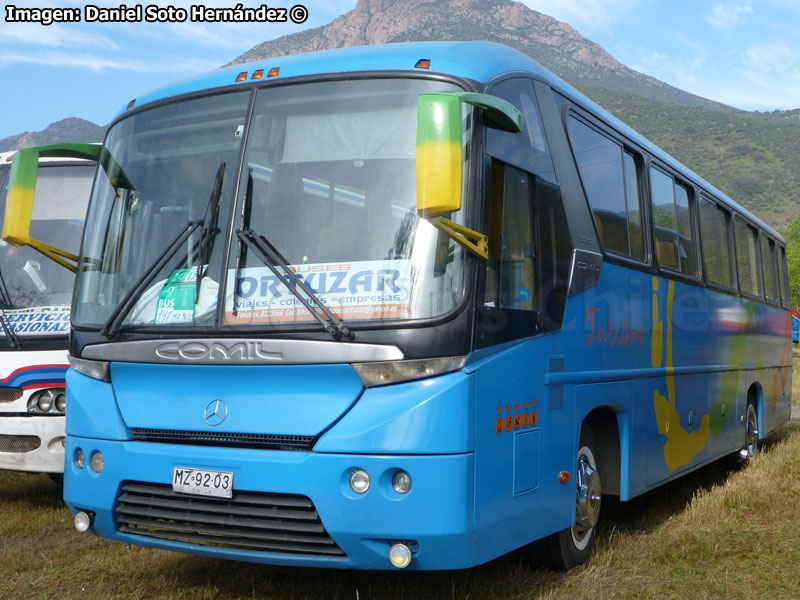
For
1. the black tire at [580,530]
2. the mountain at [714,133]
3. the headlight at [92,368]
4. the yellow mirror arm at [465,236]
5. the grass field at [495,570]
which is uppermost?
the mountain at [714,133]

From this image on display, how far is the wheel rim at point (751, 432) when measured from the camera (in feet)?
35.6

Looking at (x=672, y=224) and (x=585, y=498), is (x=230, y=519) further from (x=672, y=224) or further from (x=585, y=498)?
(x=672, y=224)

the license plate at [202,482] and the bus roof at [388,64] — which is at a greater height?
the bus roof at [388,64]

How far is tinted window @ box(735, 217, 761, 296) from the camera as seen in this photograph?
35.6ft

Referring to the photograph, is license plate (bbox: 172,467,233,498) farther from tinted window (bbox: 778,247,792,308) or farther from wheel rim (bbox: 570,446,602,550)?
tinted window (bbox: 778,247,792,308)

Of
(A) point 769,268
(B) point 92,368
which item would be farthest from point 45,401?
(A) point 769,268

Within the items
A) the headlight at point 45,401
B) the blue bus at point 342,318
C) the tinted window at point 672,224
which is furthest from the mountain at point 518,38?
the blue bus at point 342,318

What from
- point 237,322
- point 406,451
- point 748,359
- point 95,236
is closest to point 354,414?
point 406,451

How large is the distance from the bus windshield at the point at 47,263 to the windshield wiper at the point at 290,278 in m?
3.43

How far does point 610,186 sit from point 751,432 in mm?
5618

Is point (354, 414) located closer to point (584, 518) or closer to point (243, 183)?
point (243, 183)

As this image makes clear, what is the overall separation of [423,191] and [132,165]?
2169 mm

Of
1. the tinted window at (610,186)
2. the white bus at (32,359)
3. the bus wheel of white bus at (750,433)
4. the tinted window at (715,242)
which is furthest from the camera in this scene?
the bus wheel of white bus at (750,433)

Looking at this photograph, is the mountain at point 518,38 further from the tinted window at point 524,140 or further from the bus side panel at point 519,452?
the bus side panel at point 519,452
